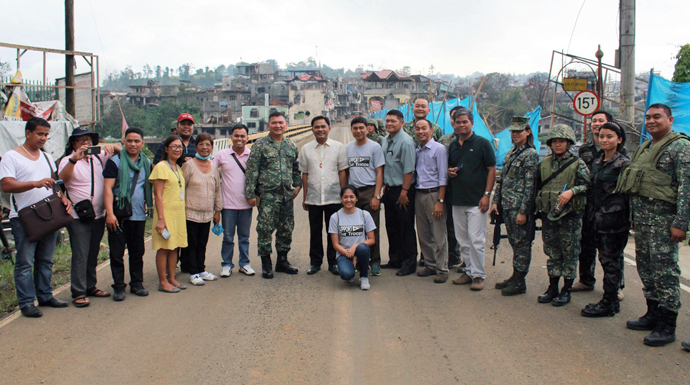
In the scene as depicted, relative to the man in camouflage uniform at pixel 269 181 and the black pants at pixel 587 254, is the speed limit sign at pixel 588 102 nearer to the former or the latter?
the black pants at pixel 587 254

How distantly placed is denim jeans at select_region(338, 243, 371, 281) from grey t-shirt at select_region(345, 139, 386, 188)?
3.21 feet

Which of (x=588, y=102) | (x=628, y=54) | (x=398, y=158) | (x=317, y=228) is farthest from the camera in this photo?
(x=588, y=102)

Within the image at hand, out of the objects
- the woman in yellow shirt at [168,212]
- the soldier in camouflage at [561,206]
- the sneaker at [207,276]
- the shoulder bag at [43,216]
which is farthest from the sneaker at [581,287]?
the shoulder bag at [43,216]

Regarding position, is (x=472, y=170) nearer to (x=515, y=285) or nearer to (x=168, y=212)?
(x=515, y=285)

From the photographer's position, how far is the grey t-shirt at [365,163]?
6.75 m

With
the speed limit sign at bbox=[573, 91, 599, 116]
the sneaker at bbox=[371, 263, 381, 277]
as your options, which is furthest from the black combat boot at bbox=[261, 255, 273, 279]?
the speed limit sign at bbox=[573, 91, 599, 116]

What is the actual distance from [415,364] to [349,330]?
34.7 inches

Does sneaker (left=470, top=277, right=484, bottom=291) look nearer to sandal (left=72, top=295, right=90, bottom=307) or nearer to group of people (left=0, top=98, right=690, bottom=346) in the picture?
group of people (left=0, top=98, right=690, bottom=346)

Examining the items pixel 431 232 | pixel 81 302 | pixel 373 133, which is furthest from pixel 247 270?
pixel 373 133

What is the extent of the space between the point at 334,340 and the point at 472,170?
274cm

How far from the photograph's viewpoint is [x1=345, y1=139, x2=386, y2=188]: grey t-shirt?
Result: 6.75 metres

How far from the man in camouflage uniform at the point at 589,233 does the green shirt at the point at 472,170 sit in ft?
3.37

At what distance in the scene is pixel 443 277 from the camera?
6.45m

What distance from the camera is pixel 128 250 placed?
5.82 metres
